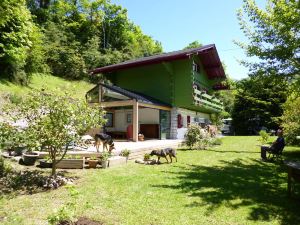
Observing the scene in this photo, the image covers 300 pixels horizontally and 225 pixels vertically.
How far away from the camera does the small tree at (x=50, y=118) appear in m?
7.97

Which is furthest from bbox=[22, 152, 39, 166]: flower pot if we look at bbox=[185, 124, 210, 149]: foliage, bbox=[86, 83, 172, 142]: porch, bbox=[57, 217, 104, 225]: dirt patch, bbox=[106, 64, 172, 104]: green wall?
bbox=[106, 64, 172, 104]: green wall

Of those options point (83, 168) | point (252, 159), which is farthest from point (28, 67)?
point (252, 159)

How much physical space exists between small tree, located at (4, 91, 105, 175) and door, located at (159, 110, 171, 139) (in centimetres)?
1419

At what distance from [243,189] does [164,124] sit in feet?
50.1

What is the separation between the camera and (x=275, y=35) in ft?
35.2

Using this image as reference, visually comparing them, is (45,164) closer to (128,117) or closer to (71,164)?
(71,164)

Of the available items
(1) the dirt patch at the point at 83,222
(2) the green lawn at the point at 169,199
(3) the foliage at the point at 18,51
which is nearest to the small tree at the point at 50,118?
(2) the green lawn at the point at 169,199

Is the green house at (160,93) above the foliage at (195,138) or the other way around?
above

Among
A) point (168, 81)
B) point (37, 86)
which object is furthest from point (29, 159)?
point (37, 86)

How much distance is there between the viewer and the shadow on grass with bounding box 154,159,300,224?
19.8ft

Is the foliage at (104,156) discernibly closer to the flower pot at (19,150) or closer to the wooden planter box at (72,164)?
the wooden planter box at (72,164)

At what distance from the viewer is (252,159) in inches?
531

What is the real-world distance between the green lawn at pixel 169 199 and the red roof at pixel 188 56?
13349 mm

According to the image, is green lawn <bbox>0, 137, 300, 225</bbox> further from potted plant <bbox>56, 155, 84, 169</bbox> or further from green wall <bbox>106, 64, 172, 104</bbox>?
green wall <bbox>106, 64, 172, 104</bbox>
